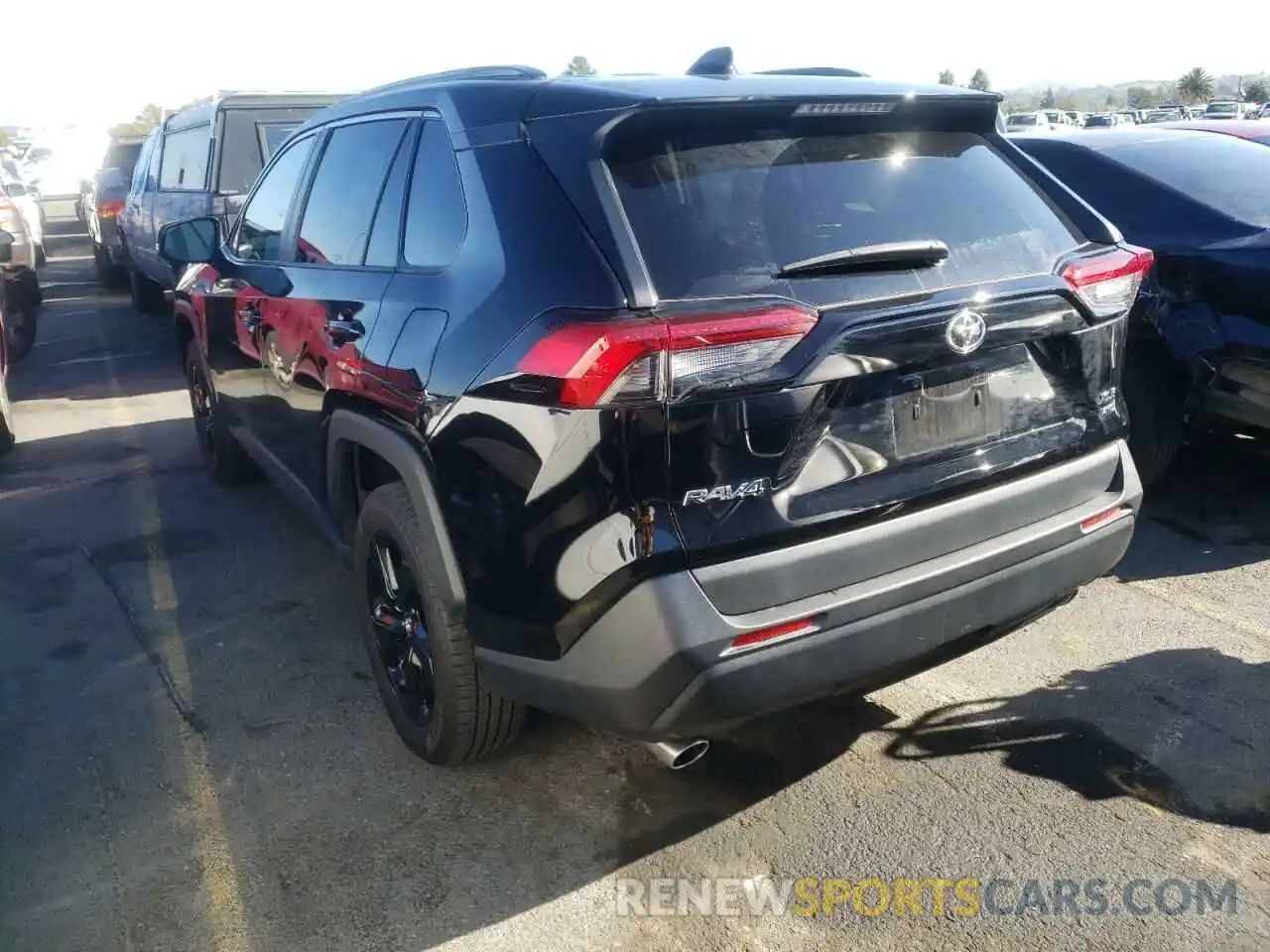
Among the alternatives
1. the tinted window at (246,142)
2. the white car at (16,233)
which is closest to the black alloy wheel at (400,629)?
the tinted window at (246,142)

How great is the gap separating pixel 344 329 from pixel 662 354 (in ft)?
4.87

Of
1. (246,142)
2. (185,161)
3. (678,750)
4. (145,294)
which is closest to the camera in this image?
(678,750)

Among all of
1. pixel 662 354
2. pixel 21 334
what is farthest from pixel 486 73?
pixel 21 334

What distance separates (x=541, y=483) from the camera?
245 centimetres

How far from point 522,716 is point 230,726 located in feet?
3.59

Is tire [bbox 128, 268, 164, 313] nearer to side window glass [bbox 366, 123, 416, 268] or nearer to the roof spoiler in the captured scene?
side window glass [bbox 366, 123, 416, 268]

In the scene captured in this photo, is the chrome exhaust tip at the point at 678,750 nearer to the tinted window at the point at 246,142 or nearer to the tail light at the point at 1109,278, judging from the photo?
the tail light at the point at 1109,278

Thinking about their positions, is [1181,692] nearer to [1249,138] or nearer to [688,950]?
[688,950]

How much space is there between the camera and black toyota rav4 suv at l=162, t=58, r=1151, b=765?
2.38 m

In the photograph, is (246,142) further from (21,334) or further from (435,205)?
(435,205)

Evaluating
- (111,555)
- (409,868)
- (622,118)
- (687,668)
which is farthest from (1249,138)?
(111,555)

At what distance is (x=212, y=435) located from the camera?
608cm

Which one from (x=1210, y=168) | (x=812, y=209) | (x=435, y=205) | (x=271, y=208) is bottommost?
(x=271, y=208)

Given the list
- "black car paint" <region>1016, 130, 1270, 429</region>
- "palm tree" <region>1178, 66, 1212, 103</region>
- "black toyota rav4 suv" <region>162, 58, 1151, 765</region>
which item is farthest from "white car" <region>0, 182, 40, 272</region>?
"palm tree" <region>1178, 66, 1212, 103</region>
